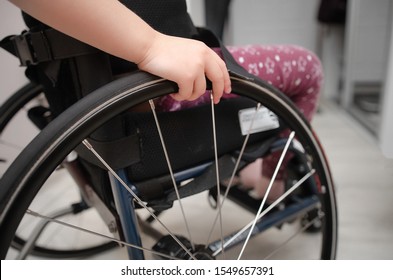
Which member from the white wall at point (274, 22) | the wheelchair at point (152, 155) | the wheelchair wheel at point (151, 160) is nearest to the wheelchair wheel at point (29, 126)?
the wheelchair at point (152, 155)

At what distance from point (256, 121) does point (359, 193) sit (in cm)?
79

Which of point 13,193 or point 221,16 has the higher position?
point 221,16

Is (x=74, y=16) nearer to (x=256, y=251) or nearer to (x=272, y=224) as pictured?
(x=272, y=224)

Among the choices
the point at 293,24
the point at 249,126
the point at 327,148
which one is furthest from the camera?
the point at 293,24

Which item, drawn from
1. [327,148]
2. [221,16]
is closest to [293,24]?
[327,148]

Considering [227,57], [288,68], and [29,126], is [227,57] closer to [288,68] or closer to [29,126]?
[288,68]

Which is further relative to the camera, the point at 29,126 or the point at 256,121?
the point at 29,126

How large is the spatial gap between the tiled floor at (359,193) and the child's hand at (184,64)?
2.24ft

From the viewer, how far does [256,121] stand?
1.99ft

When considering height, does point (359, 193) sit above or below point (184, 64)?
below

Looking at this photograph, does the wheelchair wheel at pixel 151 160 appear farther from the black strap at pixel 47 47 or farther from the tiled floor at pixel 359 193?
the tiled floor at pixel 359 193

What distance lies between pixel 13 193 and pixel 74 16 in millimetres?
195

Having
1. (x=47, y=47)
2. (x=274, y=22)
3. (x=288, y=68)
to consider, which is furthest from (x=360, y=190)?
(x=274, y=22)
